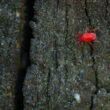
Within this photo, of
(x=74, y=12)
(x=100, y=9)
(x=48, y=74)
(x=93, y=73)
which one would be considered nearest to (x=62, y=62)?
(x=48, y=74)

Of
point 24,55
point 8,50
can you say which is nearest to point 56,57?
point 24,55

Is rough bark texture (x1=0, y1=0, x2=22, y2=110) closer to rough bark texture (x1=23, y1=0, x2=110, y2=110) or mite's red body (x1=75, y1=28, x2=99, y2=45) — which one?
rough bark texture (x1=23, y1=0, x2=110, y2=110)

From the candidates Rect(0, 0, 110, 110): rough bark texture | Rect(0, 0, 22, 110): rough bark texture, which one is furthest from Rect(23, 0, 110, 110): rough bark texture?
Rect(0, 0, 22, 110): rough bark texture

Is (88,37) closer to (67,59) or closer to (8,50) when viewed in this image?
(67,59)

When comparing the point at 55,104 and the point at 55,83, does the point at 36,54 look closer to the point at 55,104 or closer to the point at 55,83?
the point at 55,83

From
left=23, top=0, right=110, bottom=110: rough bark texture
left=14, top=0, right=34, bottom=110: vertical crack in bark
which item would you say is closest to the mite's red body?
left=23, top=0, right=110, bottom=110: rough bark texture

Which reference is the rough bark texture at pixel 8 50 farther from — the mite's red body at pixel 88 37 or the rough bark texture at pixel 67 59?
the mite's red body at pixel 88 37

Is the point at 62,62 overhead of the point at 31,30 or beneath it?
beneath
